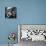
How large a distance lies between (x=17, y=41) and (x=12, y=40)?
147 millimetres

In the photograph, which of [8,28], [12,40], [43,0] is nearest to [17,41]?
[12,40]

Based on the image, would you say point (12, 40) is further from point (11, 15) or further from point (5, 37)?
point (11, 15)

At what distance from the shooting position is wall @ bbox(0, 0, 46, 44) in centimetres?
390

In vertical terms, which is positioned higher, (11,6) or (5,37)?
(11,6)

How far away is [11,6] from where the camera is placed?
12.8 ft

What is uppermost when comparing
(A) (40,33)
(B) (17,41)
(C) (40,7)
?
(C) (40,7)

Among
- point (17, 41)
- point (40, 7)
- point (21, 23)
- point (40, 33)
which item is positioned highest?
point (40, 7)

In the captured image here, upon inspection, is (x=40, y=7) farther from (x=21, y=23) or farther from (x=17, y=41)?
(x=17, y=41)

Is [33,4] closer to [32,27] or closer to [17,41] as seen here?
[32,27]

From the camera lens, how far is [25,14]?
12.8 ft

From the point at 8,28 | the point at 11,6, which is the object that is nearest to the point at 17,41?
the point at 8,28

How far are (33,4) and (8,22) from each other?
0.87m

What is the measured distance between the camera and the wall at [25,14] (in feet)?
12.8

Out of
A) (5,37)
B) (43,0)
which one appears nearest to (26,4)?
(43,0)
